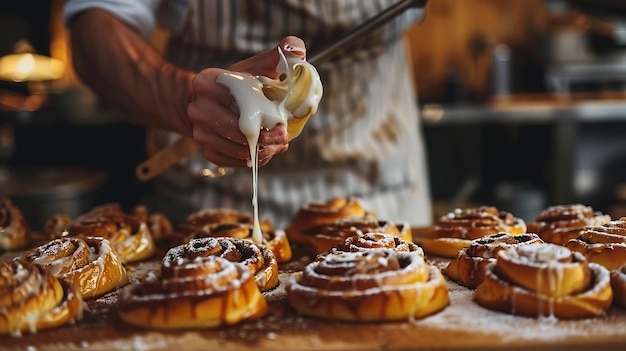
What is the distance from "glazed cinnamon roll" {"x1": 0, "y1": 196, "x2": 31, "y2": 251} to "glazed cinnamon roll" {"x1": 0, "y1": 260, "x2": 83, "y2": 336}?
797 millimetres

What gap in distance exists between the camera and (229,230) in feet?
7.04

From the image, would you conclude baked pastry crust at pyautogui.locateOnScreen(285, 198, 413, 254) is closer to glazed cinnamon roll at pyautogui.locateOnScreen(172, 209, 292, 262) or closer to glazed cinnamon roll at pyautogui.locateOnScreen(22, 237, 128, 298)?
glazed cinnamon roll at pyautogui.locateOnScreen(172, 209, 292, 262)

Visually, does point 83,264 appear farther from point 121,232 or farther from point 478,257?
point 478,257

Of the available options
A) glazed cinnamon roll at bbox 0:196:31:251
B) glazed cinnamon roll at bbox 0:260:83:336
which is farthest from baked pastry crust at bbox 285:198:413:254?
glazed cinnamon roll at bbox 0:196:31:251

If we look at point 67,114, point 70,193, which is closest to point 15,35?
point 67,114

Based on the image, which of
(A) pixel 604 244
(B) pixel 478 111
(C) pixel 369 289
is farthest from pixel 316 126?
(B) pixel 478 111

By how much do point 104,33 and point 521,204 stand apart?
12.3ft

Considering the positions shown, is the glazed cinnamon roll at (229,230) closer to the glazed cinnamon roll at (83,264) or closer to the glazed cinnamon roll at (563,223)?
the glazed cinnamon roll at (83,264)

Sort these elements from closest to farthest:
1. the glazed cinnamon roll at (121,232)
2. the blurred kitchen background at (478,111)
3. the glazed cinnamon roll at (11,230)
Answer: the glazed cinnamon roll at (121,232) → the glazed cinnamon roll at (11,230) → the blurred kitchen background at (478,111)

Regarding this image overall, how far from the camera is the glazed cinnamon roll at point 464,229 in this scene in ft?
6.91

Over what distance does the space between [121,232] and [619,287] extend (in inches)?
57.4

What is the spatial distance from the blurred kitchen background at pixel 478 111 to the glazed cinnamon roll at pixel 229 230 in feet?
8.07

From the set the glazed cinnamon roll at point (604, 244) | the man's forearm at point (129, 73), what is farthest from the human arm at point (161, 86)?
the glazed cinnamon roll at point (604, 244)

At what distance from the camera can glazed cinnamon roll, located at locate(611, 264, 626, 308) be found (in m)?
1.59
